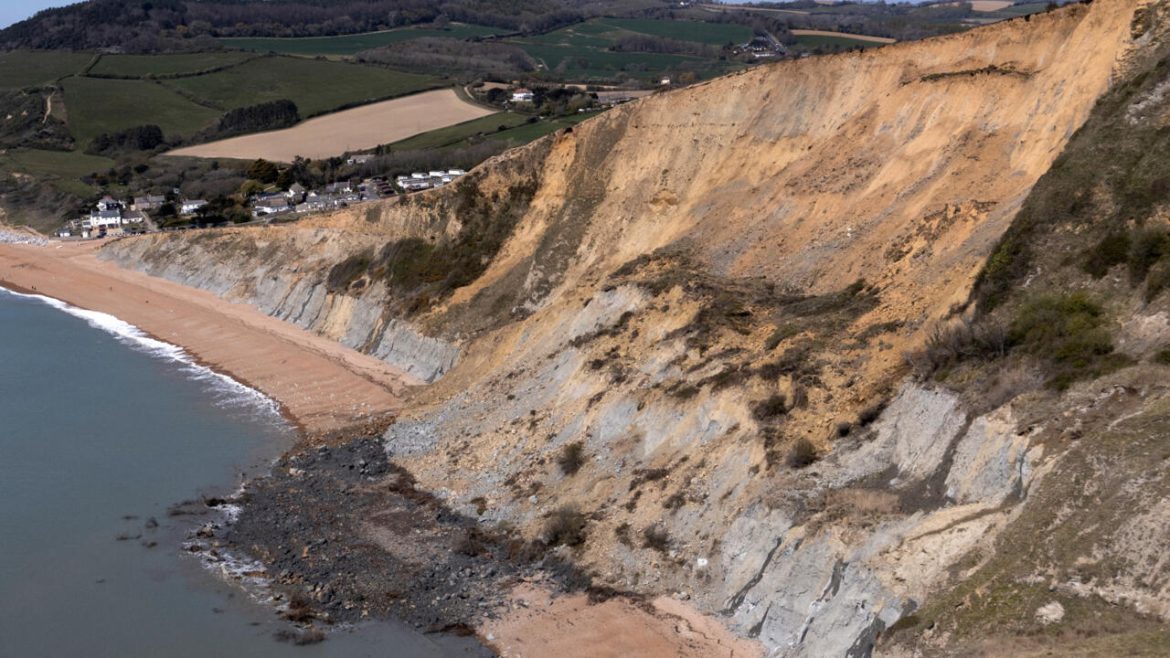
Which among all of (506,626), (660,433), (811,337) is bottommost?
(506,626)

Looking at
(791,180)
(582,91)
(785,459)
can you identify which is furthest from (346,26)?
(785,459)

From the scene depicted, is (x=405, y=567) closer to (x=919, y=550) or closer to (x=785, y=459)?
(x=785, y=459)

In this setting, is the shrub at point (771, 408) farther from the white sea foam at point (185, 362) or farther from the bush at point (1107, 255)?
the white sea foam at point (185, 362)

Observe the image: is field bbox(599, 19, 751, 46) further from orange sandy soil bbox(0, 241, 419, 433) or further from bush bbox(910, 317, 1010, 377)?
bush bbox(910, 317, 1010, 377)

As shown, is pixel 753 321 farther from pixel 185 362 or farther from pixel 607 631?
pixel 185 362

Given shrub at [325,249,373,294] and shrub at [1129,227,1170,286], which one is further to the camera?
shrub at [325,249,373,294]

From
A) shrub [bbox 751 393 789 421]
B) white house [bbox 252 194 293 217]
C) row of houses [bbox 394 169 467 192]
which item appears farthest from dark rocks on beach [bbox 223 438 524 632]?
row of houses [bbox 394 169 467 192]
